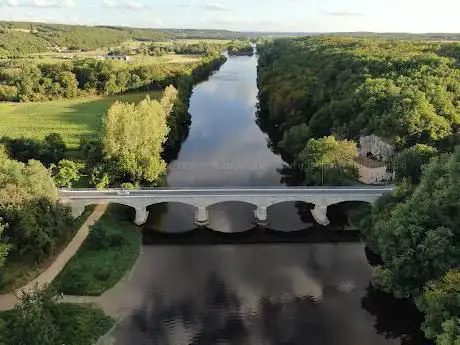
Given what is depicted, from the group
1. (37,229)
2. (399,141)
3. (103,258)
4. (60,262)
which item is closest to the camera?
(37,229)

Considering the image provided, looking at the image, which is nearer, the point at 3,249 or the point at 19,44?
the point at 3,249

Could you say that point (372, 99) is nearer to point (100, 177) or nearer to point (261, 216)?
point (261, 216)

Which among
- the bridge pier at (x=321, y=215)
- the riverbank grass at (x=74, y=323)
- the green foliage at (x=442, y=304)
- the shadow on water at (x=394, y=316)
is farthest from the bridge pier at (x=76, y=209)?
the green foliage at (x=442, y=304)

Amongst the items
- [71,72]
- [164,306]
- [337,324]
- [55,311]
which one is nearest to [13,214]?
[55,311]

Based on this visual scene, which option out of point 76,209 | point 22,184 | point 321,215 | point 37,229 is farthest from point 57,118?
point 321,215

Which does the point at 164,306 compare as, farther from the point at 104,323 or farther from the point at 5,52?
the point at 5,52

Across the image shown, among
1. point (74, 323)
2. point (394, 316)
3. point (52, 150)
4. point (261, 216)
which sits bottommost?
point (394, 316)

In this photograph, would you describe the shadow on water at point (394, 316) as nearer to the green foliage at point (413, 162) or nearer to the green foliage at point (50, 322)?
the green foliage at point (413, 162)
